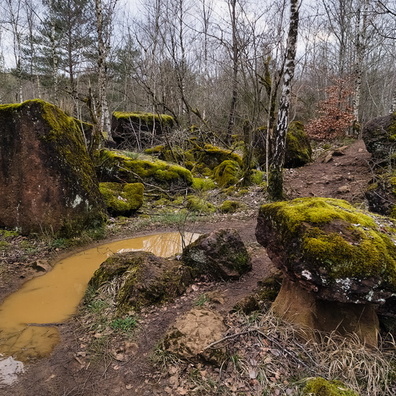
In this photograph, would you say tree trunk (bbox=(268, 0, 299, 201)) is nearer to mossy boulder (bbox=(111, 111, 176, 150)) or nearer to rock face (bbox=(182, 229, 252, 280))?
rock face (bbox=(182, 229, 252, 280))

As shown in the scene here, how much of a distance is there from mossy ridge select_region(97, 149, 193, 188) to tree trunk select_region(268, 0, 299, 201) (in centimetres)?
369

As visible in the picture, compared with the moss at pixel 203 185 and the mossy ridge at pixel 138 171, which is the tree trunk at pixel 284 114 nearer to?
the moss at pixel 203 185

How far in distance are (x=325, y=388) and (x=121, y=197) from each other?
24.0ft

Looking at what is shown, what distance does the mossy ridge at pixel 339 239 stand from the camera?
100.0 inches

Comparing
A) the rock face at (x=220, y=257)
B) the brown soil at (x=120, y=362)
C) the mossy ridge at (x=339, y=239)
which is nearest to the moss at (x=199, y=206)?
the brown soil at (x=120, y=362)

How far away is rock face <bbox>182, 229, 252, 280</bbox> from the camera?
4.63m

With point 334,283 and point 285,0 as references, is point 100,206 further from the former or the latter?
point 285,0

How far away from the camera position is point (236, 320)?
11.3 ft

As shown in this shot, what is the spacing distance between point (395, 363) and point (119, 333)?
2.98 metres

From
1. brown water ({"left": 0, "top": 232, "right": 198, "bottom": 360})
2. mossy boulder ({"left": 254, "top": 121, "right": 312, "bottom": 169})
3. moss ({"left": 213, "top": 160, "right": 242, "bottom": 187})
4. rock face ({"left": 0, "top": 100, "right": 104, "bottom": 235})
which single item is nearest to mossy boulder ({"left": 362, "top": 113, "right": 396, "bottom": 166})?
mossy boulder ({"left": 254, "top": 121, "right": 312, "bottom": 169})

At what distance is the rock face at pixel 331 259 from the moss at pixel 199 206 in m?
5.35

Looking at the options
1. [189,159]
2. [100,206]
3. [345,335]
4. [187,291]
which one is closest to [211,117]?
[189,159]

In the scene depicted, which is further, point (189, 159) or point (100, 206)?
point (189, 159)

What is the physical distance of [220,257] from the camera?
4652 millimetres
